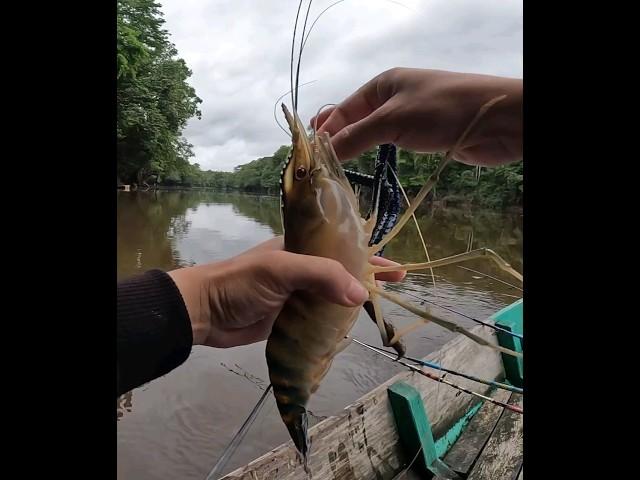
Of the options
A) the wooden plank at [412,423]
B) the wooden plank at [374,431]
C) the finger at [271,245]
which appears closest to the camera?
the finger at [271,245]

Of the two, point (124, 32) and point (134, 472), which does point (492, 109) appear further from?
point (134, 472)

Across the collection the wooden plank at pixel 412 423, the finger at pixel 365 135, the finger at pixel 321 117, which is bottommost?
the wooden plank at pixel 412 423

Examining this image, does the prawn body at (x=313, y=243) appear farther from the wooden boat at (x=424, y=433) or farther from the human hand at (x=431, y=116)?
the wooden boat at (x=424, y=433)

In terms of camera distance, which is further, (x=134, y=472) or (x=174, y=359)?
(x=134, y=472)

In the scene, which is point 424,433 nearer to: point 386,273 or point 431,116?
point 386,273

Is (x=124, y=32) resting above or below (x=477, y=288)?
above

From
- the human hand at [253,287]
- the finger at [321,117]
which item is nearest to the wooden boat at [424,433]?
the human hand at [253,287]
